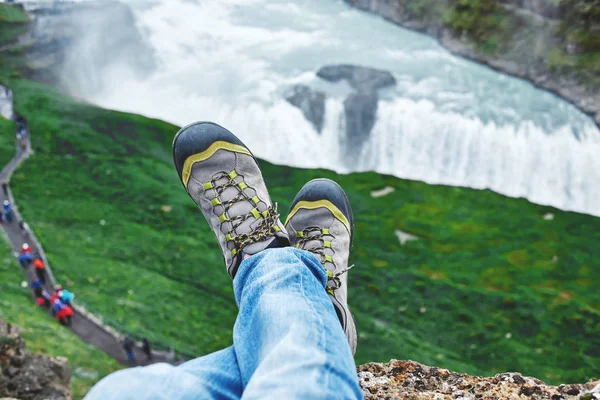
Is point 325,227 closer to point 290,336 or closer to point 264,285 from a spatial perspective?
point 264,285

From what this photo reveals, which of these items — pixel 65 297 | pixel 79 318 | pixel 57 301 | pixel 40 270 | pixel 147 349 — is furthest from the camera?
pixel 40 270

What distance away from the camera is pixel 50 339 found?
13.8 meters

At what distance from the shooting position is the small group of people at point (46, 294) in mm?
16625

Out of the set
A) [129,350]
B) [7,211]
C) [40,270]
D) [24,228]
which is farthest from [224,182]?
[7,211]

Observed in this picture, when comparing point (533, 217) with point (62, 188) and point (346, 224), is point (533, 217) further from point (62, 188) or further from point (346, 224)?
point (62, 188)

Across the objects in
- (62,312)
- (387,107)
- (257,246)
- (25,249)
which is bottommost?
(25,249)

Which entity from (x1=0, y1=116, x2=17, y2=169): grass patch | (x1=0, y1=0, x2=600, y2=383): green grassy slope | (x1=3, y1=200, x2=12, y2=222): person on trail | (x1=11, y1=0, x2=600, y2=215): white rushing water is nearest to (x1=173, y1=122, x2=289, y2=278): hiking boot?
(x1=0, y1=0, x2=600, y2=383): green grassy slope

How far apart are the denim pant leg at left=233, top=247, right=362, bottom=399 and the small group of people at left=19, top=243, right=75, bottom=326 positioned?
48.2 feet

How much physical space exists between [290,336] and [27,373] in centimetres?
719

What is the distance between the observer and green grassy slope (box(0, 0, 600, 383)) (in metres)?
17.7

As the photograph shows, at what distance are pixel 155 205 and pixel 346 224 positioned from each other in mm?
20675

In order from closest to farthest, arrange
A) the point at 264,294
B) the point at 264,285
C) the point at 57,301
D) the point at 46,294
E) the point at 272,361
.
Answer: the point at 272,361
the point at 264,294
the point at 264,285
the point at 57,301
the point at 46,294

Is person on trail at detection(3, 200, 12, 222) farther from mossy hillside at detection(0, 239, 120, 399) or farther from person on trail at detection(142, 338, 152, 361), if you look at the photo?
person on trail at detection(142, 338, 152, 361)

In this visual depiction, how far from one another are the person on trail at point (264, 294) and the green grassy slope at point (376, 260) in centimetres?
1170
